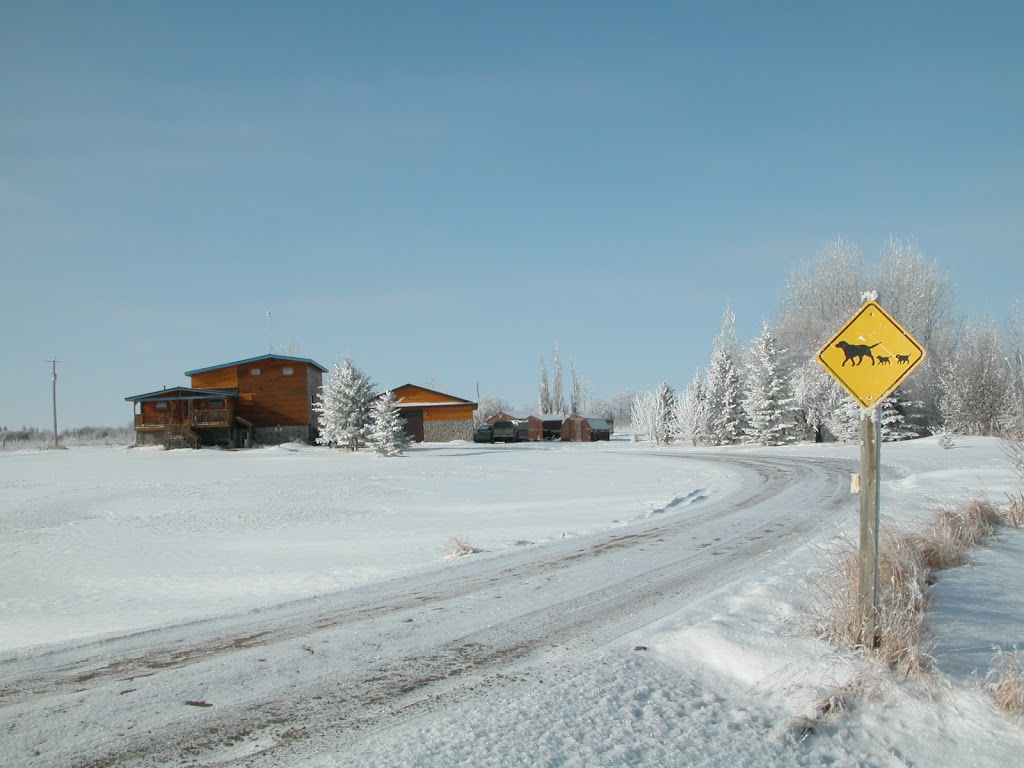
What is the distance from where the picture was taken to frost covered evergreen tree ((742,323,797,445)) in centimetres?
4912

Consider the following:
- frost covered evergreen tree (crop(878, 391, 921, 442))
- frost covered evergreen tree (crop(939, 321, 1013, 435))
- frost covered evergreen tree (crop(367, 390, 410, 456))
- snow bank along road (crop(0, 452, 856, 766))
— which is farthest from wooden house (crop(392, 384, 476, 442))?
snow bank along road (crop(0, 452, 856, 766))

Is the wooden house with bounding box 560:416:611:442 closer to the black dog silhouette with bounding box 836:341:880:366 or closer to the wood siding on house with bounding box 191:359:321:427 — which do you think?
the wood siding on house with bounding box 191:359:321:427

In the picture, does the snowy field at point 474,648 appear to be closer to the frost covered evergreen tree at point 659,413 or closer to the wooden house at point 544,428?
the frost covered evergreen tree at point 659,413

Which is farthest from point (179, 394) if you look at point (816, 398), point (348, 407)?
point (816, 398)

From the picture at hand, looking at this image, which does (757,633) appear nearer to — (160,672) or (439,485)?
(160,672)

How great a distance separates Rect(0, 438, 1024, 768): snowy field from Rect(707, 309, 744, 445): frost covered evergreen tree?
38033 millimetres

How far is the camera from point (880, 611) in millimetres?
5859

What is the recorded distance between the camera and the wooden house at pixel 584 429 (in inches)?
2867

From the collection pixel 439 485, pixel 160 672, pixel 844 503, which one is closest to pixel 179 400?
pixel 439 485

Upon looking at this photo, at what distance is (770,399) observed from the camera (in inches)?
1945

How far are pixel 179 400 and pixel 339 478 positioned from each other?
2910 centimetres

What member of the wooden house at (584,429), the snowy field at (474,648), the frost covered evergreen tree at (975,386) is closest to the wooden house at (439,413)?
the wooden house at (584,429)

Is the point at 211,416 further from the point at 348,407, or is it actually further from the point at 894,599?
the point at 894,599

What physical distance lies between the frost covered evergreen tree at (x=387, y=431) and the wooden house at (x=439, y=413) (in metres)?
21.9
